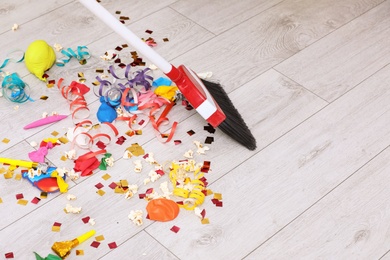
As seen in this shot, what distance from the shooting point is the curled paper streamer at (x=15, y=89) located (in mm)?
1653

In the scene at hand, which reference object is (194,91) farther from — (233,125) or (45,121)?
(45,121)

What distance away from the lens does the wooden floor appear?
1.34 m

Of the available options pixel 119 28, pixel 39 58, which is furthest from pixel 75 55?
pixel 119 28

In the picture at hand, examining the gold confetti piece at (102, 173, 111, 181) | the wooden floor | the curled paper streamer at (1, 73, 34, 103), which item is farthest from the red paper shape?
the curled paper streamer at (1, 73, 34, 103)

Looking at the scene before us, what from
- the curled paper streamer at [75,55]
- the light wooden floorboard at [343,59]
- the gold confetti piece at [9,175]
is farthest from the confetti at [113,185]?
the light wooden floorboard at [343,59]

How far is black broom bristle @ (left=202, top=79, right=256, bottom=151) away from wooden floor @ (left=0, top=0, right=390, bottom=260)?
0.02 metres

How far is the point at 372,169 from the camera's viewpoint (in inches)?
58.1

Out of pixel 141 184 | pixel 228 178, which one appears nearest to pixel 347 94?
pixel 228 178

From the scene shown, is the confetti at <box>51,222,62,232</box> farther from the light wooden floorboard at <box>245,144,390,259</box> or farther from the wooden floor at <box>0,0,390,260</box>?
the light wooden floorboard at <box>245,144,390,259</box>

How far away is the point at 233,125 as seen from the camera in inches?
60.4

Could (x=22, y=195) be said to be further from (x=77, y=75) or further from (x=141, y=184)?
(x=77, y=75)

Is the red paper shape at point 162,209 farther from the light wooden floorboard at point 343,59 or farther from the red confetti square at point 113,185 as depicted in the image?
the light wooden floorboard at point 343,59

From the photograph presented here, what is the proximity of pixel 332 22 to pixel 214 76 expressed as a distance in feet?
1.40

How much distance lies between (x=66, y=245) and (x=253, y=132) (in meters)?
0.51
